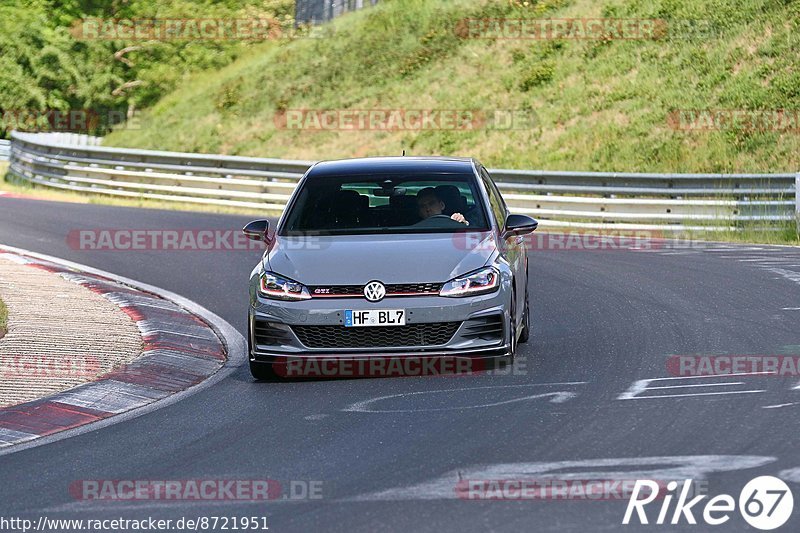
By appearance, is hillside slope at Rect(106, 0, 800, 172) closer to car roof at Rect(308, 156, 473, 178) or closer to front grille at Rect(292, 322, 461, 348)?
car roof at Rect(308, 156, 473, 178)

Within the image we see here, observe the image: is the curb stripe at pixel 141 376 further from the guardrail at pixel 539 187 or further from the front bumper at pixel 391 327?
the guardrail at pixel 539 187

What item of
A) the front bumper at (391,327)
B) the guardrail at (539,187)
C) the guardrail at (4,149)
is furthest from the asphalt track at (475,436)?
the guardrail at (4,149)

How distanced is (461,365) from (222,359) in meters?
2.10

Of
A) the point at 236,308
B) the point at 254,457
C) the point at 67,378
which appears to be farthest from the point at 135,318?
the point at 254,457

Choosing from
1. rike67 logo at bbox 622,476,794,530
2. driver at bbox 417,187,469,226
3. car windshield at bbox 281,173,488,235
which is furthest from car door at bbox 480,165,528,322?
rike67 logo at bbox 622,476,794,530

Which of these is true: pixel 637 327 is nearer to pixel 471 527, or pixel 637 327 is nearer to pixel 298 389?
pixel 298 389

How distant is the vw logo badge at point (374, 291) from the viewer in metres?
9.88

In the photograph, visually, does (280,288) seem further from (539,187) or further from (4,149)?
(4,149)

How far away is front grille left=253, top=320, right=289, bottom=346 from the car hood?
38 centimetres

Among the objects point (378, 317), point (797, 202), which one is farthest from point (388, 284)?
point (797, 202)

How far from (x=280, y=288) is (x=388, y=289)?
2.65 ft

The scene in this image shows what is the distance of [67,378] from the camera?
10.3 meters

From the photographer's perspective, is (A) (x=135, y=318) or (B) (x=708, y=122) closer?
(A) (x=135, y=318)

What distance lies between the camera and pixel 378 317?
9859 millimetres
